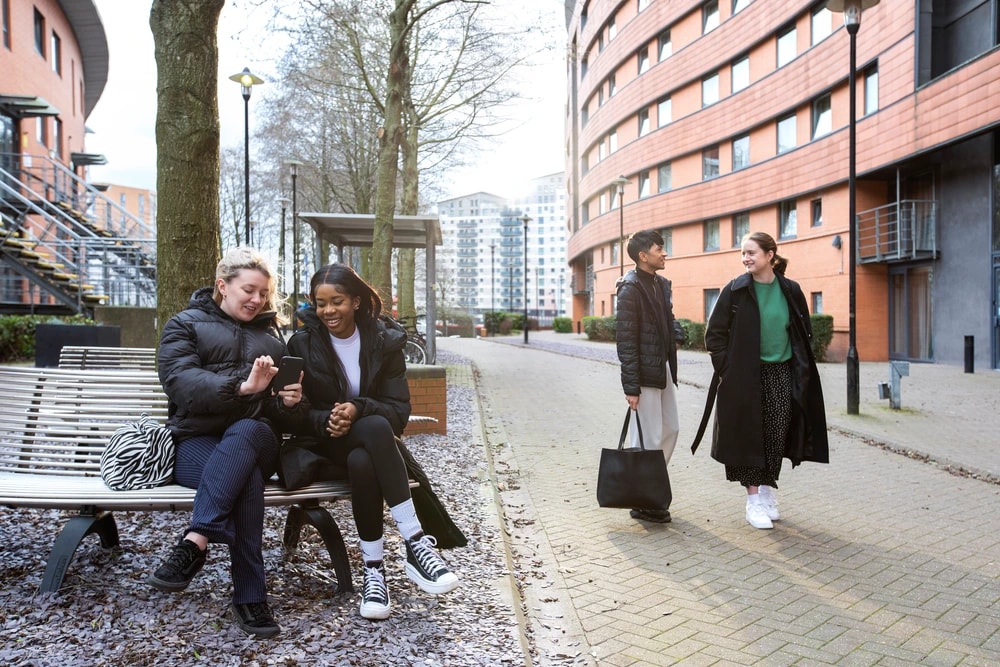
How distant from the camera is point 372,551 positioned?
11.7 ft

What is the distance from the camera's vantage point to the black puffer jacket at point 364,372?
12.6 ft

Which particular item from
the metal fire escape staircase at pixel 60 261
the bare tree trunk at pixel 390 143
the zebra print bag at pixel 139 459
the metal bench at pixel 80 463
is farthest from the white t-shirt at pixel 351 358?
the metal fire escape staircase at pixel 60 261

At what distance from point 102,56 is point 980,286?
119 ft

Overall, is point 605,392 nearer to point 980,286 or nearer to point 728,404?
point 728,404

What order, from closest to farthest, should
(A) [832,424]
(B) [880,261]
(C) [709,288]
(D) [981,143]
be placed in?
(A) [832,424] < (D) [981,143] < (B) [880,261] < (C) [709,288]

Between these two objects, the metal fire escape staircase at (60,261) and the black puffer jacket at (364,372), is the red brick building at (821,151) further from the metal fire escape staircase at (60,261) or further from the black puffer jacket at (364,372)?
the black puffer jacket at (364,372)

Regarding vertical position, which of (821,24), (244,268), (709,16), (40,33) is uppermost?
(709,16)

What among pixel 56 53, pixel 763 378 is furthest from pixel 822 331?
pixel 56 53

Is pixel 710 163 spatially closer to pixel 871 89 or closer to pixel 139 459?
pixel 871 89

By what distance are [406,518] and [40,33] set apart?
31.6 metres

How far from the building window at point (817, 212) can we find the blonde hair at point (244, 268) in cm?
2381

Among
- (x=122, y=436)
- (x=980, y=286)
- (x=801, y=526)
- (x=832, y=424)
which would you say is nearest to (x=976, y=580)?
(x=801, y=526)

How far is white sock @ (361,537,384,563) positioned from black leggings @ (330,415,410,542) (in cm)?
2

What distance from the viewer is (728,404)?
5059 mm
